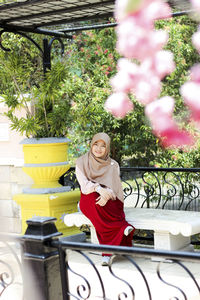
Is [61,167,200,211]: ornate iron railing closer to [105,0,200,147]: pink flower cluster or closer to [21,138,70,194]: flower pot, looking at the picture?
[21,138,70,194]: flower pot

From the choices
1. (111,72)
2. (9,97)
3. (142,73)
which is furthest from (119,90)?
(111,72)

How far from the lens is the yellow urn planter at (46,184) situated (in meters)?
5.72

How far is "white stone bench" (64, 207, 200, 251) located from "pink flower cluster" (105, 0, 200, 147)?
13.6 feet

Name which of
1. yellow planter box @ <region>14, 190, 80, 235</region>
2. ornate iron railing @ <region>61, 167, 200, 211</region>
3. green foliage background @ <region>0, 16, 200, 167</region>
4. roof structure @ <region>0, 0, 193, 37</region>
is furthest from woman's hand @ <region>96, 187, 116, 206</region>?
green foliage background @ <region>0, 16, 200, 167</region>

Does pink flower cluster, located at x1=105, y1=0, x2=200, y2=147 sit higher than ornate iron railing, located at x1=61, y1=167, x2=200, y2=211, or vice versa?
pink flower cluster, located at x1=105, y1=0, x2=200, y2=147

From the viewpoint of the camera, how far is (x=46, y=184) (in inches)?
231

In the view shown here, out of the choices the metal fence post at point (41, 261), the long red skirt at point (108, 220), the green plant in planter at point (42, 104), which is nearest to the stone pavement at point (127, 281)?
the long red skirt at point (108, 220)

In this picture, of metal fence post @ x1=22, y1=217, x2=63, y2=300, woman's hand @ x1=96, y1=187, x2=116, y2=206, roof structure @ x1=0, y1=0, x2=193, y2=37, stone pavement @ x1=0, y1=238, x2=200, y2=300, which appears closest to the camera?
metal fence post @ x1=22, y1=217, x2=63, y2=300

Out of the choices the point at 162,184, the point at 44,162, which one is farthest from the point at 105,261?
the point at 162,184

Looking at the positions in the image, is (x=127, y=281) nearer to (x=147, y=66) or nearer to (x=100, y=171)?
(x=100, y=171)

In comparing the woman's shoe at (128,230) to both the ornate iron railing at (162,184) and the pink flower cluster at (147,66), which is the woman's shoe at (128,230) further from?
the pink flower cluster at (147,66)

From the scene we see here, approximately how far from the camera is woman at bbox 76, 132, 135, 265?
503cm

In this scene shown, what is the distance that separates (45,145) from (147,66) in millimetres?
5038

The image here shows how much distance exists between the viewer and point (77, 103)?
9.35 meters
